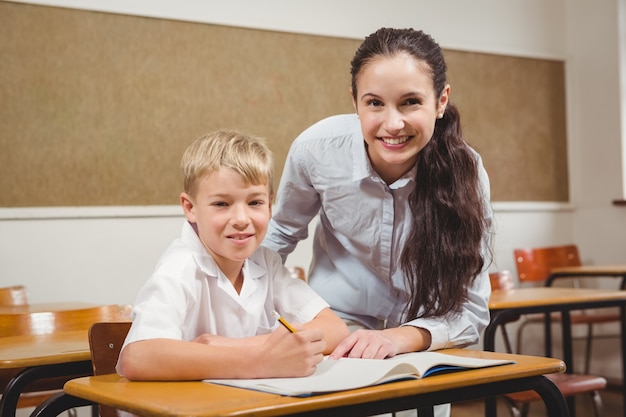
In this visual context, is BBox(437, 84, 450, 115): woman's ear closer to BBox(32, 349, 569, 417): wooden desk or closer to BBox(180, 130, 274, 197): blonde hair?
BBox(180, 130, 274, 197): blonde hair

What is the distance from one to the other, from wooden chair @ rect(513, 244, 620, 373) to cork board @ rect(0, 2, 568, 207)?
4.86 feet

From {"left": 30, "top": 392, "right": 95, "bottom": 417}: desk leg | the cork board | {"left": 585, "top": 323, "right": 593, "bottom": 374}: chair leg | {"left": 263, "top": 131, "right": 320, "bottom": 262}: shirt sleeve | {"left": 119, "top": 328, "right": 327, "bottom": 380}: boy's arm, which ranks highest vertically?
the cork board

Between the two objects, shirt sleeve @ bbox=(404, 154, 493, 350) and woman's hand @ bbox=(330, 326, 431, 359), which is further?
shirt sleeve @ bbox=(404, 154, 493, 350)

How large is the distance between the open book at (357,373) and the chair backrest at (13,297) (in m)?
2.07

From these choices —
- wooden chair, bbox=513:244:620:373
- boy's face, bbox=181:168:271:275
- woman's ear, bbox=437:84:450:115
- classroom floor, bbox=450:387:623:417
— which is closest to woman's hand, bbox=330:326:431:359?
boy's face, bbox=181:168:271:275

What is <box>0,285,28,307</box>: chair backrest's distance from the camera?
3064 millimetres

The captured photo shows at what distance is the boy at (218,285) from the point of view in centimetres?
124

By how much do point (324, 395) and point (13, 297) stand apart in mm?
2363

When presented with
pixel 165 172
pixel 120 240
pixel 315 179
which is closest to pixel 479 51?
pixel 165 172

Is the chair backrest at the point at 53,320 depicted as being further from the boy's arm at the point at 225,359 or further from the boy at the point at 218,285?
the boy's arm at the point at 225,359

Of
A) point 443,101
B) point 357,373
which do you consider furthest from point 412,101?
point 357,373

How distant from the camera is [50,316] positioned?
233 cm

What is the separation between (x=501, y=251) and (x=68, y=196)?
2.69 meters

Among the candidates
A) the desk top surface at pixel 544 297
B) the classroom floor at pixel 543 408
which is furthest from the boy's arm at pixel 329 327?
the classroom floor at pixel 543 408
